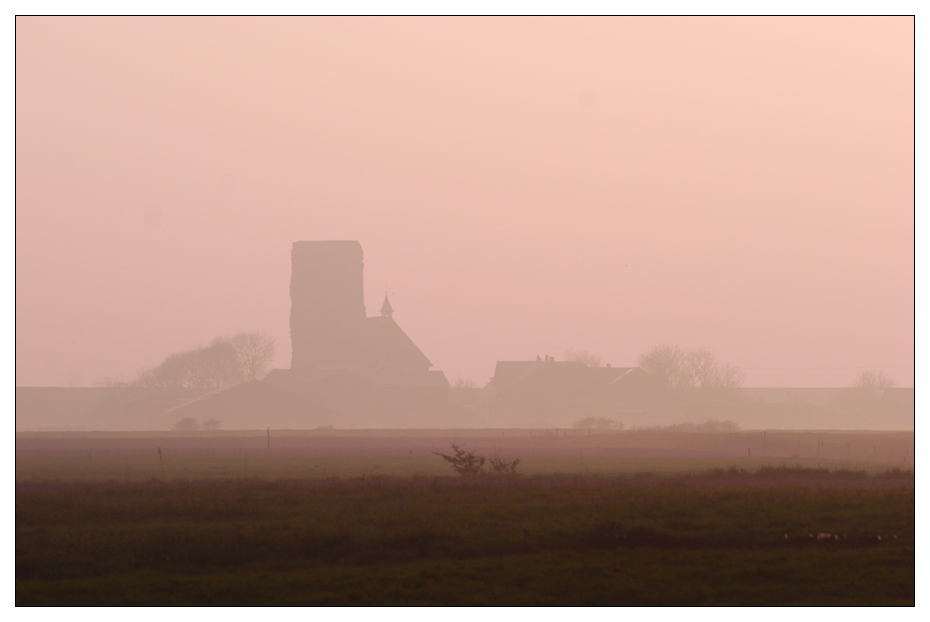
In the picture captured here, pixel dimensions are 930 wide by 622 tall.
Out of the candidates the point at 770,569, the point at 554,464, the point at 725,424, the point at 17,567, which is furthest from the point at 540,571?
the point at 725,424

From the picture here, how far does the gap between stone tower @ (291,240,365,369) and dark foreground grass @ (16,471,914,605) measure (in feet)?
339

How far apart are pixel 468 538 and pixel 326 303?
118m

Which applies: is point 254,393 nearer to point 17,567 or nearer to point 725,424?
point 725,424

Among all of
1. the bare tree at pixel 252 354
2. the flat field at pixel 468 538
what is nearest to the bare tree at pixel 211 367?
the bare tree at pixel 252 354

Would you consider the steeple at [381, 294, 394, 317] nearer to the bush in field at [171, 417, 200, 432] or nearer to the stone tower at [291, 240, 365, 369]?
the stone tower at [291, 240, 365, 369]

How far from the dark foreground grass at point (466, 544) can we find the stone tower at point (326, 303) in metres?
103

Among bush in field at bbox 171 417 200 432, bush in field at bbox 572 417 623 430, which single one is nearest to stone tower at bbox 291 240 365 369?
bush in field at bbox 171 417 200 432

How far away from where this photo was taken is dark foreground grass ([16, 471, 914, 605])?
19.9 m

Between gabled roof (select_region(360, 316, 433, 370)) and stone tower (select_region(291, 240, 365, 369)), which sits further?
stone tower (select_region(291, 240, 365, 369))

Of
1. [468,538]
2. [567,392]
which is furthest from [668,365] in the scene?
[468,538]

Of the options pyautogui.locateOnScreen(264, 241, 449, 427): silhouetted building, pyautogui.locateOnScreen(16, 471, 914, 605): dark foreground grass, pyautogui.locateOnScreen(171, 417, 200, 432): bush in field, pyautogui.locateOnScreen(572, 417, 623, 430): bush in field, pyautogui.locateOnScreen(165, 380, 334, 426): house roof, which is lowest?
pyautogui.locateOnScreen(16, 471, 914, 605): dark foreground grass

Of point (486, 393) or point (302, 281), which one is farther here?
point (302, 281)

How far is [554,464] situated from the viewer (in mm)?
47031

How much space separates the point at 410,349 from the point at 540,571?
345 ft
